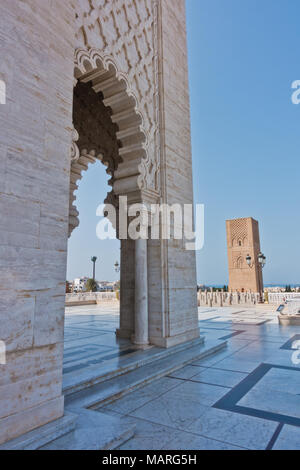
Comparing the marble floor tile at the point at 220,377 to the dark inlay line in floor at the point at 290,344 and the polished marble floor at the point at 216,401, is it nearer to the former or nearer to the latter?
the polished marble floor at the point at 216,401

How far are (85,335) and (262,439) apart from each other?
158 inches

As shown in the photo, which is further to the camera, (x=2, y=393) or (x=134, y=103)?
(x=134, y=103)

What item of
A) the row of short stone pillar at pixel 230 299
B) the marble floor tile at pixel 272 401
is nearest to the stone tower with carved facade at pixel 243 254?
the row of short stone pillar at pixel 230 299

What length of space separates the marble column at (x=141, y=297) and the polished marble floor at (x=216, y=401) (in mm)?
244

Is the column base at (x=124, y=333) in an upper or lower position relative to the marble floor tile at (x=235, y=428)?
upper

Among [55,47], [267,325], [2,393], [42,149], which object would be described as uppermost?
[55,47]

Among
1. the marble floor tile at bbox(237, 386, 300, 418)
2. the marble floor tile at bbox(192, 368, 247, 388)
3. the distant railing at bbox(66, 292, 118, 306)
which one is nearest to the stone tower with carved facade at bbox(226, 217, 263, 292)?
the distant railing at bbox(66, 292, 118, 306)

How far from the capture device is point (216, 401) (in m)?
2.46

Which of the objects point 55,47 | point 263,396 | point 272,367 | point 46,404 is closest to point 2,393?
point 46,404

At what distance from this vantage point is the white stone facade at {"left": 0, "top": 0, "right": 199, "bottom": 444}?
183cm

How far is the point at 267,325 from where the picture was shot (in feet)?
23.1

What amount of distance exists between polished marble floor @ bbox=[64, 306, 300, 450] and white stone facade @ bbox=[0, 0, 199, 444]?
0.63 meters

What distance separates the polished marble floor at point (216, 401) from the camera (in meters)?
1.85

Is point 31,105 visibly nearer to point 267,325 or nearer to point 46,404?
point 46,404
